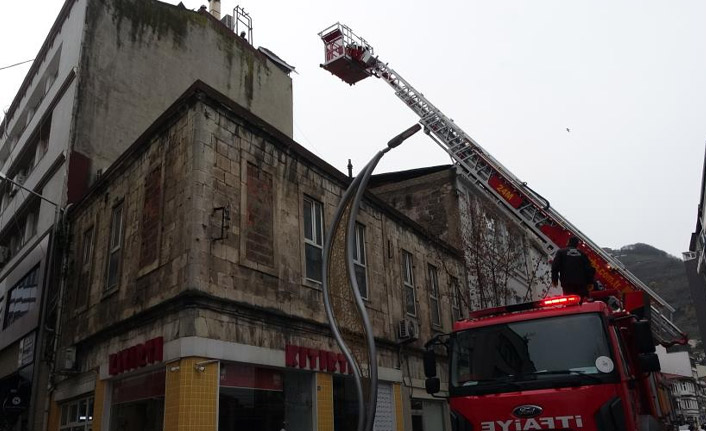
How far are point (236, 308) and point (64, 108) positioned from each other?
1149cm

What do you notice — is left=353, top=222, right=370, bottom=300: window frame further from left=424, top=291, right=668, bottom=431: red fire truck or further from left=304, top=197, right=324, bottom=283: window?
left=424, top=291, right=668, bottom=431: red fire truck

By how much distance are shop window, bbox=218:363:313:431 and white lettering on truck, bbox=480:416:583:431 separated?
16.1 feet

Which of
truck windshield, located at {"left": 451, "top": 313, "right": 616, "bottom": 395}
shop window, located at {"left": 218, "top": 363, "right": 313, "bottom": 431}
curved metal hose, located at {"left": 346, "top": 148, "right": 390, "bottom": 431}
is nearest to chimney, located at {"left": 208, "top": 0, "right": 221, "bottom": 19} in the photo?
curved metal hose, located at {"left": 346, "top": 148, "right": 390, "bottom": 431}

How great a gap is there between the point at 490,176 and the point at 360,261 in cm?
701

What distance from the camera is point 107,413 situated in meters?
11.5

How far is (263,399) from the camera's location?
11.0 meters

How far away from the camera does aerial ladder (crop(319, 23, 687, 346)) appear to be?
16.2 metres

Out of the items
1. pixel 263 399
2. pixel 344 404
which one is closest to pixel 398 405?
pixel 344 404

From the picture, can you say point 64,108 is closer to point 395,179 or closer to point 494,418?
point 395,179

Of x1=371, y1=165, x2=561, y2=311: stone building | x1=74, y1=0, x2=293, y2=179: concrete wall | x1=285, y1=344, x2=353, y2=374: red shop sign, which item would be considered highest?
x1=74, y1=0, x2=293, y2=179: concrete wall

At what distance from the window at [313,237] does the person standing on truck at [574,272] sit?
5.78m

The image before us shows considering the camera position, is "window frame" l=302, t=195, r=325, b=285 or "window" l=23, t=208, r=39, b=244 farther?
"window" l=23, t=208, r=39, b=244

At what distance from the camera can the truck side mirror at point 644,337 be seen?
7250 millimetres

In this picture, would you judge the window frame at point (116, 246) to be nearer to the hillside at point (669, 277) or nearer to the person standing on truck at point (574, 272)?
the person standing on truck at point (574, 272)
